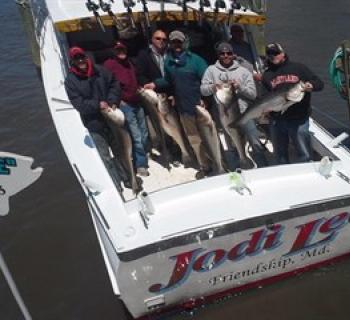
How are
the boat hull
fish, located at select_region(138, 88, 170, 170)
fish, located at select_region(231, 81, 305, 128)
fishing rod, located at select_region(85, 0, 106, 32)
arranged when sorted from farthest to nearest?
fishing rod, located at select_region(85, 0, 106, 32), fish, located at select_region(138, 88, 170, 170), fish, located at select_region(231, 81, 305, 128), the boat hull

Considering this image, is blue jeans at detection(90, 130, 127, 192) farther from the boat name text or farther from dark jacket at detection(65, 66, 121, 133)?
the boat name text

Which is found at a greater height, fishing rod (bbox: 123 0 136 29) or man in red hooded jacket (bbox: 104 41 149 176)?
fishing rod (bbox: 123 0 136 29)

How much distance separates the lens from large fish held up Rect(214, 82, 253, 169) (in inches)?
198

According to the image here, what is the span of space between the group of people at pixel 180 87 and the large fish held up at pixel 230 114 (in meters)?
0.03

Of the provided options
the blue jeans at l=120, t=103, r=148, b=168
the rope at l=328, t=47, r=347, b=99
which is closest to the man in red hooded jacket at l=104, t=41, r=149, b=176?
the blue jeans at l=120, t=103, r=148, b=168

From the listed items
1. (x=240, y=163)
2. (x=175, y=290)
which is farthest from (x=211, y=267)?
(x=240, y=163)

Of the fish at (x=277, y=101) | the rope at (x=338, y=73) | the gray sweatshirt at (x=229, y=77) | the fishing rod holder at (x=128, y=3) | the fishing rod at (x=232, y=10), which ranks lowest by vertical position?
the rope at (x=338, y=73)

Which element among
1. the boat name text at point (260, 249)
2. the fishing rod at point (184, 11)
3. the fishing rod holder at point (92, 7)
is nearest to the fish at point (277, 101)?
the boat name text at point (260, 249)

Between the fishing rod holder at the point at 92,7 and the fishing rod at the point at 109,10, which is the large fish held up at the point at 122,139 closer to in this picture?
the fishing rod at the point at 109,10

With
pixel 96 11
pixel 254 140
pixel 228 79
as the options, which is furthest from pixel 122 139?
pixel 96 11

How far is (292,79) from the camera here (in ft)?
15.9

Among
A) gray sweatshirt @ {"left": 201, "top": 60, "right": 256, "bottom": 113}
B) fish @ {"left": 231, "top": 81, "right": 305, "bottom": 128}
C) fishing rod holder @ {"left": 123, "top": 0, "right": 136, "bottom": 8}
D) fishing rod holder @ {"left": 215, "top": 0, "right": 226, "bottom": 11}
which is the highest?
fishing rod holder @ {"left": 123, "top": 0, "right": 136, "bottom": 8}

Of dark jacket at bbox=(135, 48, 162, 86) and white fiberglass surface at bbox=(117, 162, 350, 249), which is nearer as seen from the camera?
white fiberglass surface at bbox=(117, 162, 350, 249)

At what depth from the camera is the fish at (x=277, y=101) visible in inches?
184
